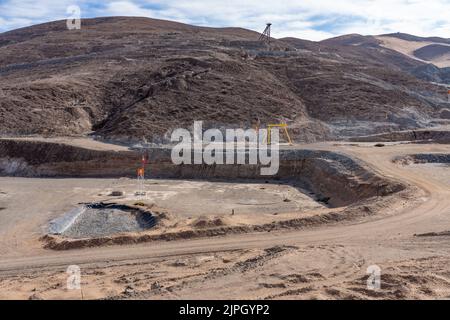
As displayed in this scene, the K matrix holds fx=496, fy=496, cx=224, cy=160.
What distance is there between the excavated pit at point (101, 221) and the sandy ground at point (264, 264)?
4.90 feet

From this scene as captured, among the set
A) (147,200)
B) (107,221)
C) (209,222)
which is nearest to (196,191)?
(147,200)

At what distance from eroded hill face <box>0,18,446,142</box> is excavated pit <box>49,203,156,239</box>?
1597cm

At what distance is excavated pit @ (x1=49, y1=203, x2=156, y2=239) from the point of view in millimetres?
21172

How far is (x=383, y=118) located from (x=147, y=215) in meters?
30.1

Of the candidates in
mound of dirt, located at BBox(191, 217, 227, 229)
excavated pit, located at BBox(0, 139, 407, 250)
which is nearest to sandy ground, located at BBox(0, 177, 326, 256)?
excavated pit, located at BBox(0, 139, 407, 250)

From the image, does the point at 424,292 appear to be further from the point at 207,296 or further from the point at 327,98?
the point at 327,98

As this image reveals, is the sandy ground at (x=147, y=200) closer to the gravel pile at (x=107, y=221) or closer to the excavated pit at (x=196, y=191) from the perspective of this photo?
the excavated pit at (x=196, y=191)

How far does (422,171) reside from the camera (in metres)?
28.4

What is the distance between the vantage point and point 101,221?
75.3 feet

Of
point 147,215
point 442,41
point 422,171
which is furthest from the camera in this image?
point 442,41

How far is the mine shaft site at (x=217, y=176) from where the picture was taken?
42.9 feet

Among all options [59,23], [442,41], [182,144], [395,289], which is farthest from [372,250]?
[442,41]

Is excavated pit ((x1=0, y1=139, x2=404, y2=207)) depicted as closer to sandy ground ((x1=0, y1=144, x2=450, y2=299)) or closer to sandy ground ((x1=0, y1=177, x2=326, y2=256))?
sandy ground ((x1=0, y1=177, x2=326, y2=256))

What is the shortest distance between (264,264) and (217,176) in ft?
70.9
